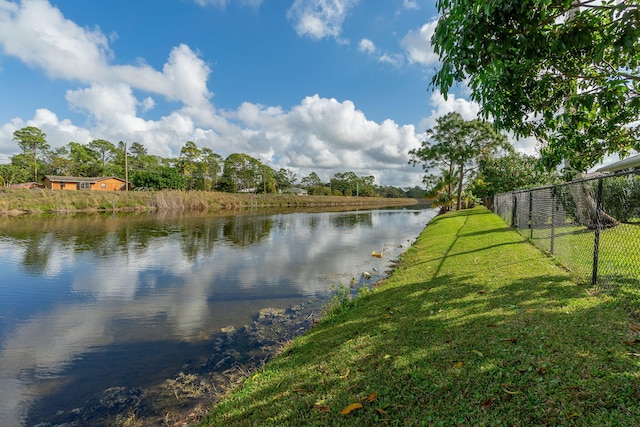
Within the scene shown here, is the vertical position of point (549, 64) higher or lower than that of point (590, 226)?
higher

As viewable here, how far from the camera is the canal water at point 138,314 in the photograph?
4.28m

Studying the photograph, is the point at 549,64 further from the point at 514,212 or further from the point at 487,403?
the point at 514,212

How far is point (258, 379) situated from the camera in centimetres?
386

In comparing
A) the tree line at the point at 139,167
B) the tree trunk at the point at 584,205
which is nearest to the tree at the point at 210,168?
the tree line at the point at 139,167

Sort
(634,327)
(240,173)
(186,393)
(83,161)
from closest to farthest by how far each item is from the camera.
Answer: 1. (634,327)
2. (186,393)
3. (83,161)
4. (240,173)

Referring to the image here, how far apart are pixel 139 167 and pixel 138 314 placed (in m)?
75.7

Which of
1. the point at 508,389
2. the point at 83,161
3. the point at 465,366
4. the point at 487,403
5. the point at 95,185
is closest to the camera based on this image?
the point at 487,403

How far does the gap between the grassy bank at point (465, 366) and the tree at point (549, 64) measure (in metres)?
2.49

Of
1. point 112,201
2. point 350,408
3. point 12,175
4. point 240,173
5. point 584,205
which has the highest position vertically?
point 240,173

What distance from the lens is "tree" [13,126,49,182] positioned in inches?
2138

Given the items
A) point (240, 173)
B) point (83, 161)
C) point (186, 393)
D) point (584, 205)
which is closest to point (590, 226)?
point (584, 205)

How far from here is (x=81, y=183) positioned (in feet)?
177

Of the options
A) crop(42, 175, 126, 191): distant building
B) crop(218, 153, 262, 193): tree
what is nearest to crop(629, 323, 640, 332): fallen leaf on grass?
crop(42, 175, 126, 191): distant building

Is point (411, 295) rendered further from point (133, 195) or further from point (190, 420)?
point (133, 195)
